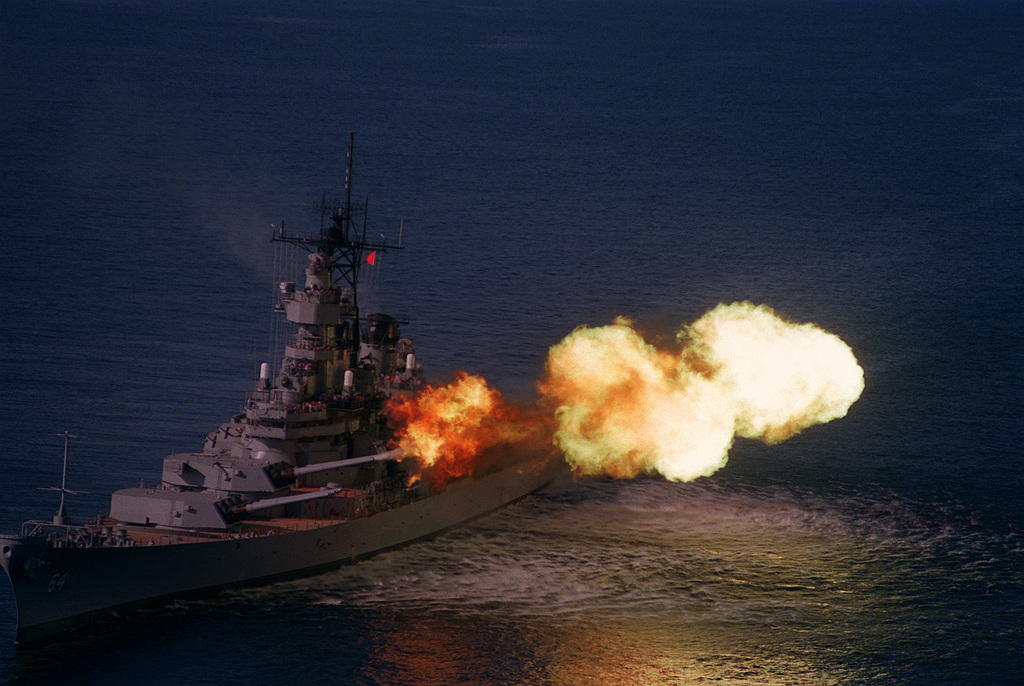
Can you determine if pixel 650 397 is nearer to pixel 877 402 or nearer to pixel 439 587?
pixel 439 587

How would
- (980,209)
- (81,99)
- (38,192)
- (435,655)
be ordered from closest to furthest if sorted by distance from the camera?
(435,655), (38,192), (980,209), (81,99)

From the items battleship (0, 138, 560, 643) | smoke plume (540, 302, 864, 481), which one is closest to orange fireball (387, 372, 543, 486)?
battleship (0, 138, 560, 643)

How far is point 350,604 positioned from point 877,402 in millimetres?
41647

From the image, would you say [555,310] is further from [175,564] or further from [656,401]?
[175,564]

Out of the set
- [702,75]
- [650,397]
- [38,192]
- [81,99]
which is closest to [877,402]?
[650,397]

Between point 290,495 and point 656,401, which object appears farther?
point 656,401

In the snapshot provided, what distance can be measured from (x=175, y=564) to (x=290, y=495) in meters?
6.99

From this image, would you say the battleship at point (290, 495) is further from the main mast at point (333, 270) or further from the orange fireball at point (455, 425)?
the orange fireball at point (455, 425)

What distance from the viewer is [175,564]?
188 feet

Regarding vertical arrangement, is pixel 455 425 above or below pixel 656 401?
below

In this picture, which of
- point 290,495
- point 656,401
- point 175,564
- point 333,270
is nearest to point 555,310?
point 656,401

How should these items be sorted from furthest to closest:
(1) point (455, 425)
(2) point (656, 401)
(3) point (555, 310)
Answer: (3) point (555, 310) → (1) point (455, 425) → (2) point (656, 401)

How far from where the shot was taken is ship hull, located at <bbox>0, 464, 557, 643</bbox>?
5397 centimetres

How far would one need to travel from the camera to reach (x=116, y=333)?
92.5m
